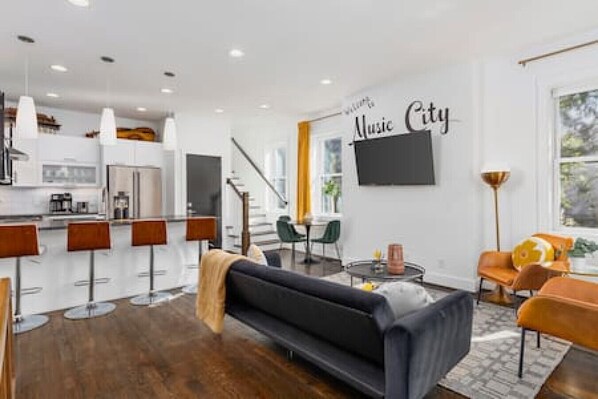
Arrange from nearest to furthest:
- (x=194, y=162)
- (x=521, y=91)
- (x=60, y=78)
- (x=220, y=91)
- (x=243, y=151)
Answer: (x=521, y=91), (x=60, y=78), (x=220, y=91), (x=194, y=162), (x=243, y=151)

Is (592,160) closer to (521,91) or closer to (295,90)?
(521,91)

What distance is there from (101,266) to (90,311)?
0.57 meters

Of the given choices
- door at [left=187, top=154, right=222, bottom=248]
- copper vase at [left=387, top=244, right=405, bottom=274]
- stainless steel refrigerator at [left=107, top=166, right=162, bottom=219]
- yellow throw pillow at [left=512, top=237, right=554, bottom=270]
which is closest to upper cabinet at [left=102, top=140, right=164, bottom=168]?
stainless steel refrigerator at [left=107, top=166, right=162, bottom=219]

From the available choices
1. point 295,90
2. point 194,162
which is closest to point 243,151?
point 194,162

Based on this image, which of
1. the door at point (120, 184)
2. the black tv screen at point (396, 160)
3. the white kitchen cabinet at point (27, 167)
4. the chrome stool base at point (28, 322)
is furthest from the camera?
the door at point (120, 184)

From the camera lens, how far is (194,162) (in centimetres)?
700

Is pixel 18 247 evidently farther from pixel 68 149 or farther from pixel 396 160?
pixel 396 160

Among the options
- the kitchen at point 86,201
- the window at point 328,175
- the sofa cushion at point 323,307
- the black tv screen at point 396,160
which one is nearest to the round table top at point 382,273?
the sofa cushion at point 323,307

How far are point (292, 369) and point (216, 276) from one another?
3.33ft

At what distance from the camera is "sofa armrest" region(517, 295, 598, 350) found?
6.26ft

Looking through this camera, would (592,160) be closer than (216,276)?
No

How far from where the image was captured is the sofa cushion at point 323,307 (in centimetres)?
184

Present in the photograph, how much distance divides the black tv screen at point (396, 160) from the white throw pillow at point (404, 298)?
9.66 feet

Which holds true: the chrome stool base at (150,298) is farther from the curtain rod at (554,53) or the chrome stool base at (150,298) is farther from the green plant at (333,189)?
the curtain rod at (554,53)
